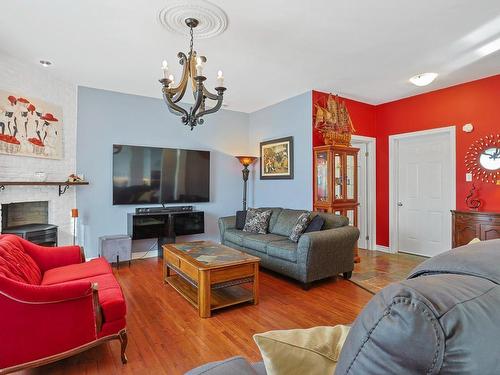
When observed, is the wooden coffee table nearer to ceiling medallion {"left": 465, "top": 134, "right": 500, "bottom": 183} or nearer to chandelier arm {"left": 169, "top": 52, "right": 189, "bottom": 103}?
chandelier arm {"left": 169, "top": 52, "right": 189, "bottom": 103}

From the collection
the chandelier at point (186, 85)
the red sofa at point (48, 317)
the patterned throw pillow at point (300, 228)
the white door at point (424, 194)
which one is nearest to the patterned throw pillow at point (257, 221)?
the patterned throw pillow at point (300, 228)

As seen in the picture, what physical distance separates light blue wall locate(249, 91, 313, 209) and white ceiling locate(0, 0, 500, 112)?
562 mm

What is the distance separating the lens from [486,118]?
3.99 metres

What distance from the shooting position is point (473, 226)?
3.77 metres

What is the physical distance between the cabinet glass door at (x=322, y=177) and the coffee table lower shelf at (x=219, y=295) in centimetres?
194

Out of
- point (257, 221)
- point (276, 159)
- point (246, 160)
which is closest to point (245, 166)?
point (246, 160)

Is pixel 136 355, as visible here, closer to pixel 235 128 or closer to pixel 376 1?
pixel 376 1

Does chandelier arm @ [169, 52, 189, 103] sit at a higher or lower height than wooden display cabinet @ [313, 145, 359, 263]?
higher

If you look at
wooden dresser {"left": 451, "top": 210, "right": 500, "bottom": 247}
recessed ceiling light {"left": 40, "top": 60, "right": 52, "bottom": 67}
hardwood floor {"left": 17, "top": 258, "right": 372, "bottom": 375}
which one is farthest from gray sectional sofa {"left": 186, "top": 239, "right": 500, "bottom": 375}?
recessed ceiling light {"left": 40, "top": 60, "right": 52, "bottom": 67}

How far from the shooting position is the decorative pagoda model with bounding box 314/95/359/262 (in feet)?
14.5

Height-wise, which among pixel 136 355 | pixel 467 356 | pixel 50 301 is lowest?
pixel 136 355

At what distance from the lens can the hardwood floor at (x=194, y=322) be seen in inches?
80.1

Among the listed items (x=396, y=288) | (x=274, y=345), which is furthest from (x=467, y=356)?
(x=274, y=345)

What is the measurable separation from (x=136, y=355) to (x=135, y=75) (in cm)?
340
